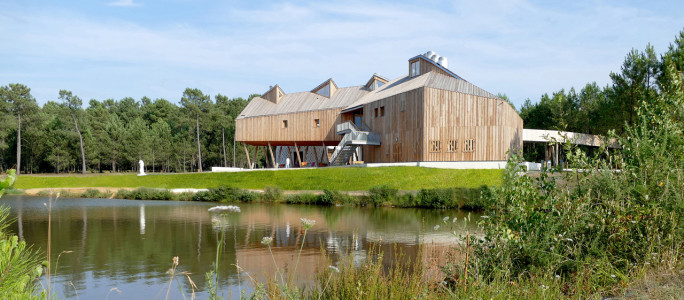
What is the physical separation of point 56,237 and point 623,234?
50.6 feet

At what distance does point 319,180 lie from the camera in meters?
31.3

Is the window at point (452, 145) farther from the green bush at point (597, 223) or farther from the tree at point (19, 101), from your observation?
the tree at point (19, 101)

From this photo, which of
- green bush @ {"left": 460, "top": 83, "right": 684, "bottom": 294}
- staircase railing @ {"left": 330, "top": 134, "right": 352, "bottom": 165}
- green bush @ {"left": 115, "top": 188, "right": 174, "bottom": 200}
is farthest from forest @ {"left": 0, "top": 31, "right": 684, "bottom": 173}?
green bush @ {"left": 460, "top": 83, "right": 684, "bottom": 294}

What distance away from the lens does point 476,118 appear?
33.3 meters

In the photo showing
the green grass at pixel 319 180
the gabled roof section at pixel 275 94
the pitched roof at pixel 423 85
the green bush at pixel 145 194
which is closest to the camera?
the green grass at pixel 319 180

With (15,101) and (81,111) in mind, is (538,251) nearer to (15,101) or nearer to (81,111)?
(15,101)

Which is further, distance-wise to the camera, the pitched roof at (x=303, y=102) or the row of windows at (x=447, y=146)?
the pitched roof at (x=303, y=102)

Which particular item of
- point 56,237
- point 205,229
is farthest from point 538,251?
point 56,237

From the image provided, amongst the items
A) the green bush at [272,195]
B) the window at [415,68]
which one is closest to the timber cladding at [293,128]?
the window at [415,68]

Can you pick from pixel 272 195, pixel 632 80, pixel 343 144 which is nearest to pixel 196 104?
pixel 343 144

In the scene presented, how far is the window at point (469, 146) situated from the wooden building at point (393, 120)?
0.07 meters

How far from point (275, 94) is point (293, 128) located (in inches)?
280

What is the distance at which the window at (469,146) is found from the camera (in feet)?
106

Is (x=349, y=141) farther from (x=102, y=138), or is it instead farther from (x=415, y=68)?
(x=102, y=138)
